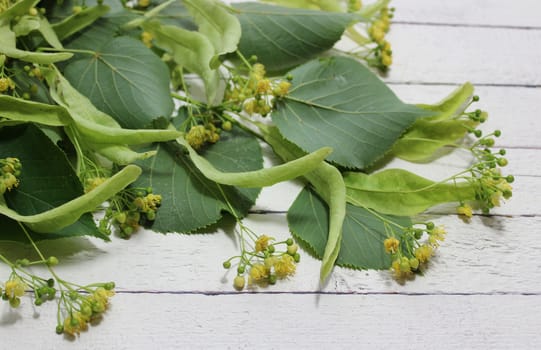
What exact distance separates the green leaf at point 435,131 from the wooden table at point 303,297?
0.08 feet

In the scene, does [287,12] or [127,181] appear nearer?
[127,181]

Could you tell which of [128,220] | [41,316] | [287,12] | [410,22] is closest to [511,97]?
[410,22]

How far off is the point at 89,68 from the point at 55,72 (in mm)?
59

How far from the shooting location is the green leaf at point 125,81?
85 cm

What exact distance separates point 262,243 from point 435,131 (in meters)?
0.32

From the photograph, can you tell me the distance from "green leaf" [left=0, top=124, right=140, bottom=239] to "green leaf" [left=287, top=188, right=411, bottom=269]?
224mm

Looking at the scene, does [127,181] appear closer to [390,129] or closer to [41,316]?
[41,316]

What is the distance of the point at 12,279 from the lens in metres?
0.72

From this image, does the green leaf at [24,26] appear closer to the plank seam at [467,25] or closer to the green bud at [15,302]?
the green bud at [15,302]

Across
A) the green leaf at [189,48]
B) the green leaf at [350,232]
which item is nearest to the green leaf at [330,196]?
the green leaf at [350,232]

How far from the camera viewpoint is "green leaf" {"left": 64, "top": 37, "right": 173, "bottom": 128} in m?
0.85

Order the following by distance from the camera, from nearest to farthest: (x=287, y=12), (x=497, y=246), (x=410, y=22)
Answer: (x=497, y=246) < (x=287, y=12) < (x=410, y=22)

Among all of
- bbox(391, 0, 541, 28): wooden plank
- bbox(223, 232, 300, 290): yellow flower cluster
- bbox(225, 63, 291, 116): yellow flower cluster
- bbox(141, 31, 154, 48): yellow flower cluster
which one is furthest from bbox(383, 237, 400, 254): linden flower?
bbox(391, 0, 541, 28): wooden plank

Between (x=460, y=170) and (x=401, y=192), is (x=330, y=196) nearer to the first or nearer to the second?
(x=401, y=192)
